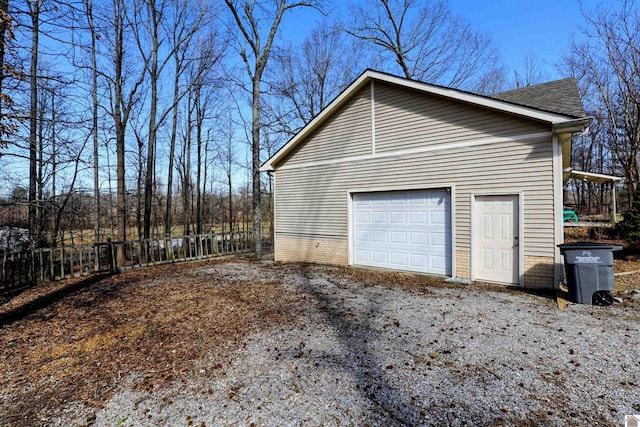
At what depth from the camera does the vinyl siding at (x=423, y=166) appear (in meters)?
6.09

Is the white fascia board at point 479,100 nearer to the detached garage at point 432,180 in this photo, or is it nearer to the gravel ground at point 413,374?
the detached garage at point 432,180

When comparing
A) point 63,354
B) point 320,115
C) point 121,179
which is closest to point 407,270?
point 320,115

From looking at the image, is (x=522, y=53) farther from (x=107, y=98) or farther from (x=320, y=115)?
(x=107, y=98)

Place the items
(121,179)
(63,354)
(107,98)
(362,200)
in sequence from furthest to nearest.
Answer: (107,98) < (121,179) < (362,200) < (63,354)

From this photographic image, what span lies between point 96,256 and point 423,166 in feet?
28.4

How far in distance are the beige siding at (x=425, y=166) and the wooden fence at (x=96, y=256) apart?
260 cm

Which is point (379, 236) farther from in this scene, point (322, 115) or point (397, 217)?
point (322, 115)

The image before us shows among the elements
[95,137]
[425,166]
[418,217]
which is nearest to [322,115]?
[425,166]

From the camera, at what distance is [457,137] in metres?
7.02

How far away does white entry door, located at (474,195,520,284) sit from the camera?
251 inches

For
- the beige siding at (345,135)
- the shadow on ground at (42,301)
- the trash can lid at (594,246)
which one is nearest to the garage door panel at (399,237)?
the beige siding at (345,135)

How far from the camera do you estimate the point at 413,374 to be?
3.06 metres

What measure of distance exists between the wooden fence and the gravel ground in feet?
18.6

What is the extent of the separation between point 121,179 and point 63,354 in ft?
29.6
